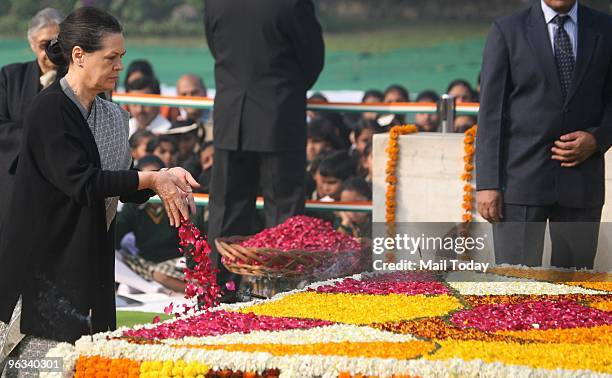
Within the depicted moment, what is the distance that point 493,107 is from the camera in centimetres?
517

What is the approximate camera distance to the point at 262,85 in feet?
23.0

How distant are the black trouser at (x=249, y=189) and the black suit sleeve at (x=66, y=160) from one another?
10.0 feet

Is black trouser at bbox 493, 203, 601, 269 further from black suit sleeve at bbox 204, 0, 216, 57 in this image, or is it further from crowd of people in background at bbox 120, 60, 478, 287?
black suit sleeve at bbox 204, 0, 216, 57

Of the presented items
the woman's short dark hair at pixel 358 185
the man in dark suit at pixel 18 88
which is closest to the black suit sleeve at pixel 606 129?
the man in dark suit at pixel 18 88

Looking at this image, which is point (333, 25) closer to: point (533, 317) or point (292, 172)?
point (292, 172)

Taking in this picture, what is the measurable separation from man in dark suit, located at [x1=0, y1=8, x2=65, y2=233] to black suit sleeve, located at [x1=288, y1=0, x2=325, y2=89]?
1.44 m

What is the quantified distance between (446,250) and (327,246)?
2.93 ft

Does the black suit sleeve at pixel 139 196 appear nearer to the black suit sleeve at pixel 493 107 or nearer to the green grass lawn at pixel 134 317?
the black suit sleeve at pixel 493 107

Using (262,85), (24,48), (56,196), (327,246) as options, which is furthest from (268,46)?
(24,48)

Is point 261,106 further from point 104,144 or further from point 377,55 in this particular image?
point 377,55

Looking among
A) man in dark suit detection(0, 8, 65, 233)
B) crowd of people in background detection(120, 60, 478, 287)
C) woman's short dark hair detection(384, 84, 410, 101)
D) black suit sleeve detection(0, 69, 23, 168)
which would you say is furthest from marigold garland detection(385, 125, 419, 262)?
woman's short dark hair detection(384, 84, 410, 101)

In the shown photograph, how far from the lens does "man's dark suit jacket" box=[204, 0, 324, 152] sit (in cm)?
693

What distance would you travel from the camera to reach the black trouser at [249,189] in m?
6.96

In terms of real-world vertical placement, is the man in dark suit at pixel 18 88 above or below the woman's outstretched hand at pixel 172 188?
above
